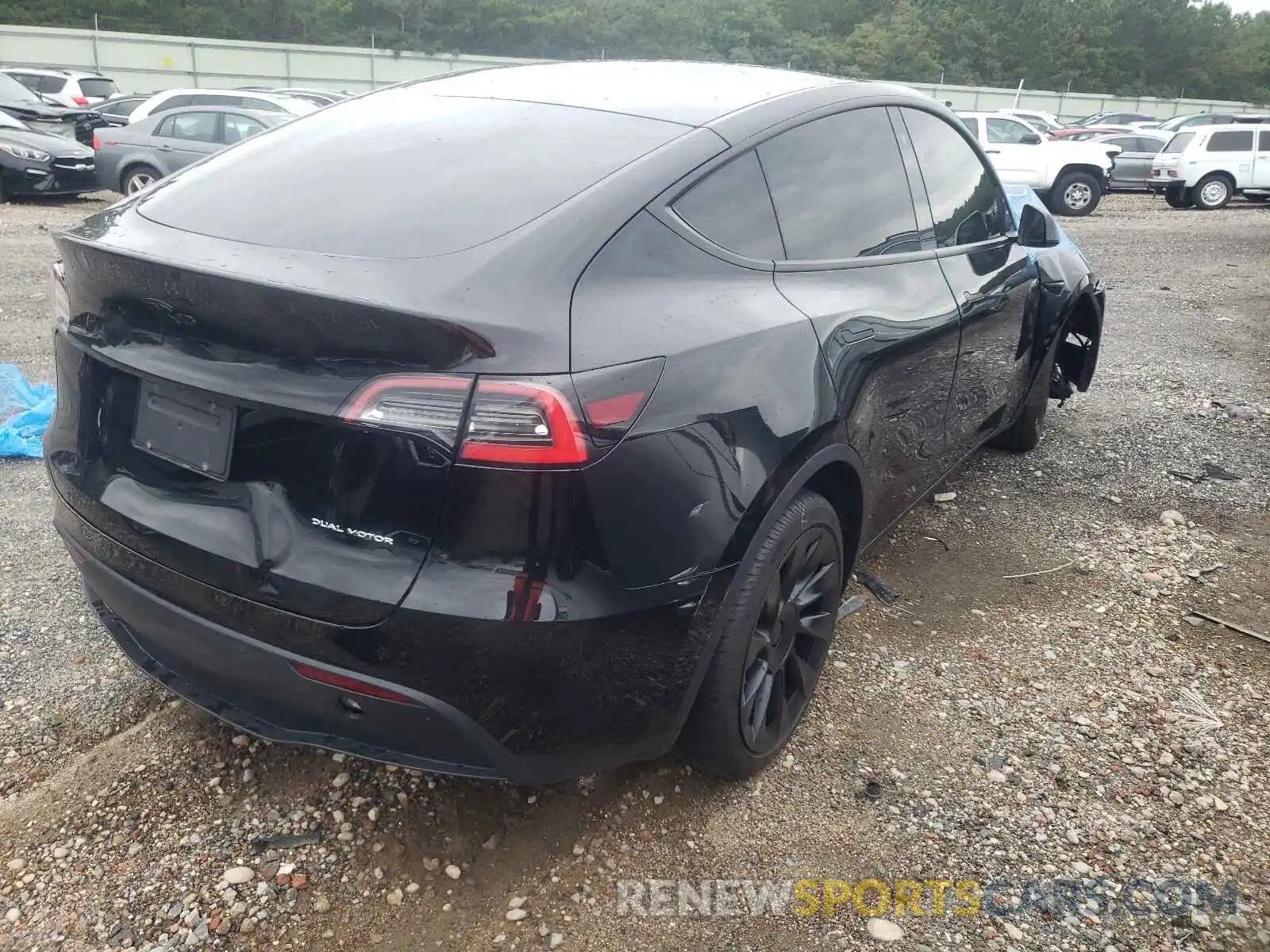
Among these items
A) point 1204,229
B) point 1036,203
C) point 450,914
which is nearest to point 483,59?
point 1204,229

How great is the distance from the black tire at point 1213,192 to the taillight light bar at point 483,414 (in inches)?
847

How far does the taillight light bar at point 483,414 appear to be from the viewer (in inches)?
67.2

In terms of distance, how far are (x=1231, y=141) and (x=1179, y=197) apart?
1.47 m

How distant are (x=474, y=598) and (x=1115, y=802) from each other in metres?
1.84

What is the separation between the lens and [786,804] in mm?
2461

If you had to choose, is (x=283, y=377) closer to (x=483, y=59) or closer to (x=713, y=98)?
(x=713, y=98)

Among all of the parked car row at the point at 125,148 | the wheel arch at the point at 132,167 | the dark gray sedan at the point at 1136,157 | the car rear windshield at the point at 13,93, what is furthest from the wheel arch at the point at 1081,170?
the car rear windshield at the point at 13,93

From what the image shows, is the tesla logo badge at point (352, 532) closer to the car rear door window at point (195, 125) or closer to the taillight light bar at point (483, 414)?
the taillight light bar at point (483, 414)

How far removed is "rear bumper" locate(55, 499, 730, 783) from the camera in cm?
180

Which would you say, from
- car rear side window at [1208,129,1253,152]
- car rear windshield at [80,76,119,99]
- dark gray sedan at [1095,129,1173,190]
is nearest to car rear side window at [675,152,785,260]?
car rear side window at [1208,129,1253,152]

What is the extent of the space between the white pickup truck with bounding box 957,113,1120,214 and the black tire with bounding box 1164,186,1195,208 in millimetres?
2849

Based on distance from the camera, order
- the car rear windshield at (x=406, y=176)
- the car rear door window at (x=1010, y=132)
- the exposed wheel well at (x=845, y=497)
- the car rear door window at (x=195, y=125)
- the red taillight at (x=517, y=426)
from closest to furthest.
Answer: the red taillight at (x=517, y=426) < the car rear windshield at (x=406, y=176) < the exposed wheel well at (x=845, y=497) < the car rear door window at (x=195, y=125) < the car rear door window at (x=1010, y=132)

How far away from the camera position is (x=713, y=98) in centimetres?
260

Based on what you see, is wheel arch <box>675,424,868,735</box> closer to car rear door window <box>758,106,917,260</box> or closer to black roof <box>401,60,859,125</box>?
car rear door window <box>758,106,917,260</box>
